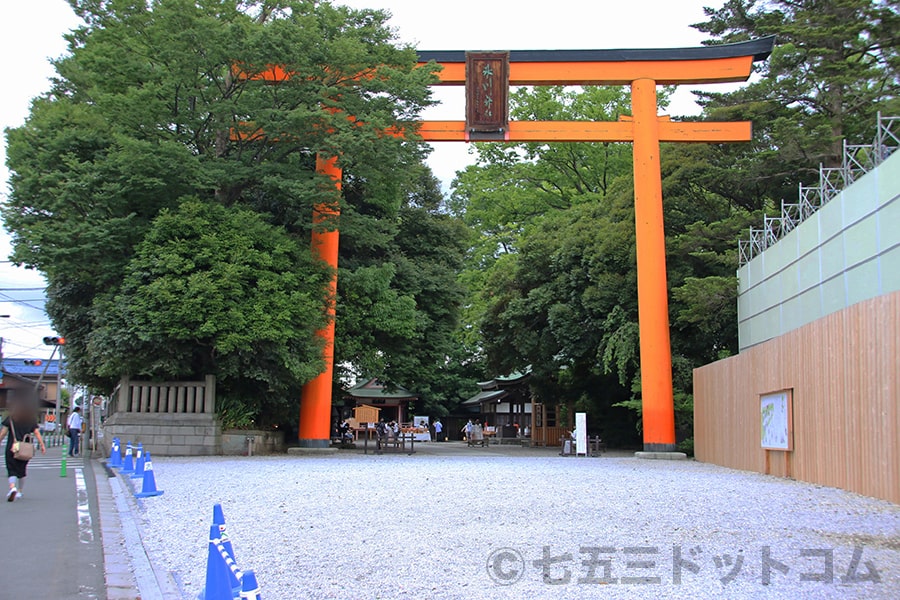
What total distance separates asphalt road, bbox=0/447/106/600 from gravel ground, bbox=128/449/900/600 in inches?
24.2

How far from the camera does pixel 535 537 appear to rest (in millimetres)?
7984

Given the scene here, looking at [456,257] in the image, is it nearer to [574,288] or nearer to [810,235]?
[574,288]

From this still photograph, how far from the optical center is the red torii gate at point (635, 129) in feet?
73.9

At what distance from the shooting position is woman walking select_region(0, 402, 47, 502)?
38.0ft

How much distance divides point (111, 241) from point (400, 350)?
9.25 metres

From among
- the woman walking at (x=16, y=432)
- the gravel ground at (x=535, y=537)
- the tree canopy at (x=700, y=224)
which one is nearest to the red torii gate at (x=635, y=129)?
the tree canopy at (x=700, y=224)

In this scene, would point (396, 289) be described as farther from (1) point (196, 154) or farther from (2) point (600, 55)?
(2) point (600, 55)

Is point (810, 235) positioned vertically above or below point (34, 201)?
below

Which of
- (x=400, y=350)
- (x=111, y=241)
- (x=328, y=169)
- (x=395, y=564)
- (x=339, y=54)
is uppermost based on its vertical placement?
(x=339, y=54)

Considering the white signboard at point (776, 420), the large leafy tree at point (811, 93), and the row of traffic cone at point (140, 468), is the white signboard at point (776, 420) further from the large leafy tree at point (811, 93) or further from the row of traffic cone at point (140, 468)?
the row of traffic cone at point (140, 468)

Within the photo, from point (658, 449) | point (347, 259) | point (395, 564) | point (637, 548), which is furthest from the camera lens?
point (347, 259)

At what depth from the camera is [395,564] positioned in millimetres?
6891

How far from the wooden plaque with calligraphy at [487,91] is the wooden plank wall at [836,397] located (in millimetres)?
9992

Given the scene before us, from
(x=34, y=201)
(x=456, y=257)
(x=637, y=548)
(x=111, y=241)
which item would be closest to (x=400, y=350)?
(x=456, y=257)
